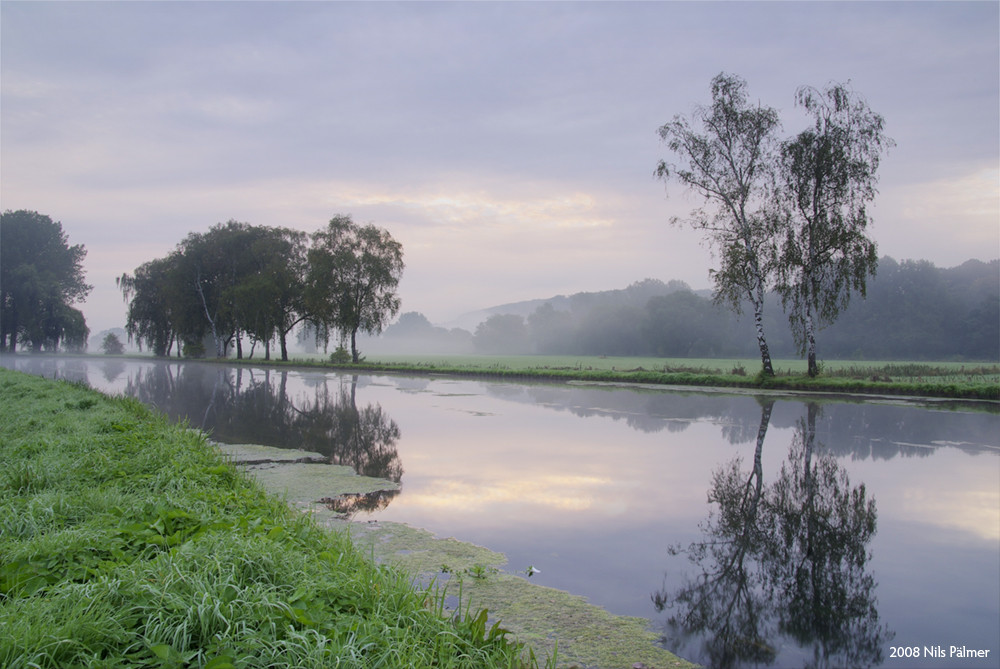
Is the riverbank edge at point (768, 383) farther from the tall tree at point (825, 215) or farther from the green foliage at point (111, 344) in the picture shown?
the green foliage at point (111, 344)

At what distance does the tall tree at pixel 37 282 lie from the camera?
61.3 meters

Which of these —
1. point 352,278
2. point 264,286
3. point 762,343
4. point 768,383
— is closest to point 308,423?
point 768,383

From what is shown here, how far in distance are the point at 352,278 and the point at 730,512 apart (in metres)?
42.3

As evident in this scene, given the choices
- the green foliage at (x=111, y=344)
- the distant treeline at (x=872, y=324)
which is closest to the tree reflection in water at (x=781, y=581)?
the distant treeline at (x=872, y=324)

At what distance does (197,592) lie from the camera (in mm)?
2799

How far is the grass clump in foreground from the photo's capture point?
8.16 ft

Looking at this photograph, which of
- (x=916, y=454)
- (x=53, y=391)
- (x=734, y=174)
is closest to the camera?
(x=916, y=454)

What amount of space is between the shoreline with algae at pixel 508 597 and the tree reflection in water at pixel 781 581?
0.29 m

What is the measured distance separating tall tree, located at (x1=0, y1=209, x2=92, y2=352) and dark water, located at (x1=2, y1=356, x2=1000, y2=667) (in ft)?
194

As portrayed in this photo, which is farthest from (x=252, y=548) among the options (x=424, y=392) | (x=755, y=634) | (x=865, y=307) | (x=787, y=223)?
(x=865, y=307)

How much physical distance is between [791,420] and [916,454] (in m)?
4.41

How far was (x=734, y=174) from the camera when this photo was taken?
2759 cm

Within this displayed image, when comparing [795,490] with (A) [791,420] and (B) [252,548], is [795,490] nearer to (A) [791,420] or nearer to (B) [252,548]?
(B) [252,548]

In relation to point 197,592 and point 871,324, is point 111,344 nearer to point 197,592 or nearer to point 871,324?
point 197,592
